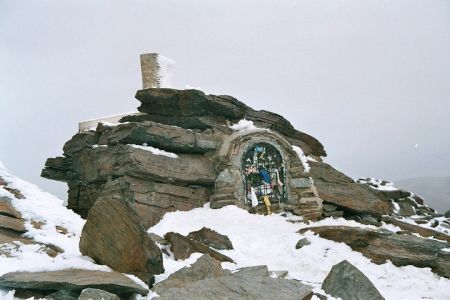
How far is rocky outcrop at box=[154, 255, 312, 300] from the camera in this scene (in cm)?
529

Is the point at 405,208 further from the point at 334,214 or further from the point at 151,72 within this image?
the point at 151,72

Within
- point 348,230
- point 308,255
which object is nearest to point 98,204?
point 308,255

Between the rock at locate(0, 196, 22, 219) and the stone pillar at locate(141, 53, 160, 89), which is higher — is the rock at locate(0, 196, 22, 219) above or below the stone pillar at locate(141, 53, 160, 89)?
below

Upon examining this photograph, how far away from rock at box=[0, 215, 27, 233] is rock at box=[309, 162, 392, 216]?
12.2 metres

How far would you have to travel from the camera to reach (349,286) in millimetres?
6770

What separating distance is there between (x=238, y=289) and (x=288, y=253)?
5644mm

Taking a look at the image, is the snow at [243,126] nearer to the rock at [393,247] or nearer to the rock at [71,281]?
the rock at [393,247]

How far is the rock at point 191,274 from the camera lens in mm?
5684

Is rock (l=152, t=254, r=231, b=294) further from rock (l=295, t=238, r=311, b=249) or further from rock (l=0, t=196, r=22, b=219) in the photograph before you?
rock (l=295, t=238, r=311, b=249)

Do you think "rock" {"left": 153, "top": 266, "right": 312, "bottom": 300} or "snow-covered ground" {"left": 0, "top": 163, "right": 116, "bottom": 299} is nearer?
"rock" {"left": 153, "top": 266, "right": 312, "bottom": 300}

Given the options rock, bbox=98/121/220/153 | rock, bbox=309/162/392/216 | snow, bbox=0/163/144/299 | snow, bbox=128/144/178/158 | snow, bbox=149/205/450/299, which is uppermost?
rock, bbox=98/121/220/153

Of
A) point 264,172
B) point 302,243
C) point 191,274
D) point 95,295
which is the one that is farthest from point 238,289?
point 264,172

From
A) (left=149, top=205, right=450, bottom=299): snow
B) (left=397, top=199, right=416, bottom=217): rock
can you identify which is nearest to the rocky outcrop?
(left=149, top=205, right=450, bottom=299): snow

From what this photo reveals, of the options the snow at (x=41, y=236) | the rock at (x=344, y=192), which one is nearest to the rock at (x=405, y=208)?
the rock at (x=344, y=192)
